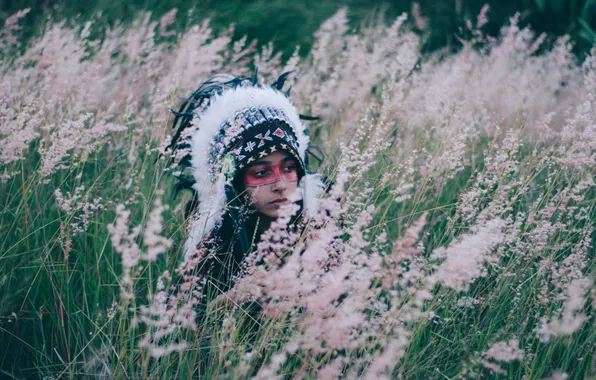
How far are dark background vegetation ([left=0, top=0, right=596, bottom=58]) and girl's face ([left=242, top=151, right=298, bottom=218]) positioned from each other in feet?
10.7

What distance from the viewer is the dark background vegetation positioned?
481cm

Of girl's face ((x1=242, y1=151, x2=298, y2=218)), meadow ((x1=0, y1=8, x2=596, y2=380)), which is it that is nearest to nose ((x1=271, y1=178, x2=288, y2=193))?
girl's face ((x1=242, y1=151, x2=298, y2=218))

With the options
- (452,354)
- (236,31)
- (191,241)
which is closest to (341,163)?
(191,241)

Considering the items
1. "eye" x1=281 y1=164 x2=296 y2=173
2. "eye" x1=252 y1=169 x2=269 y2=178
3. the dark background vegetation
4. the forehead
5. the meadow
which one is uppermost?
the dark background vegetation

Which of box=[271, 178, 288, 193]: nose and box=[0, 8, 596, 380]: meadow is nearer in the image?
box=[0, 8, 596, 380]: meadow

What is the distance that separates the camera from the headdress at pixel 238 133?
6.67 ft

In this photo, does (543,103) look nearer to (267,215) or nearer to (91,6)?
(267,215)

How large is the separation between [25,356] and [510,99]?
3.23 meters

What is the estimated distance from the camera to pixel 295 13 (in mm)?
5895

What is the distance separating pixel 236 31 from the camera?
219 inches

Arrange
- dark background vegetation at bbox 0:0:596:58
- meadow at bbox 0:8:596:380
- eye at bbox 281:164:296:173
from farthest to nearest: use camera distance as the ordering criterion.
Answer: dark background vegetation at bbox 0:0:596:58 < eye at bbox 281:164:296:173 < meadow at bbox 0:8:596:380

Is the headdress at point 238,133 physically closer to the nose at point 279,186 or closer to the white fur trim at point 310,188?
the white fur trim at point 310,188

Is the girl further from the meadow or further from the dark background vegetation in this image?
the dark background vegetation

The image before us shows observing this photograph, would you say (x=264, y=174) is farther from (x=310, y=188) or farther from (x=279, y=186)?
(x=310, y=188)
